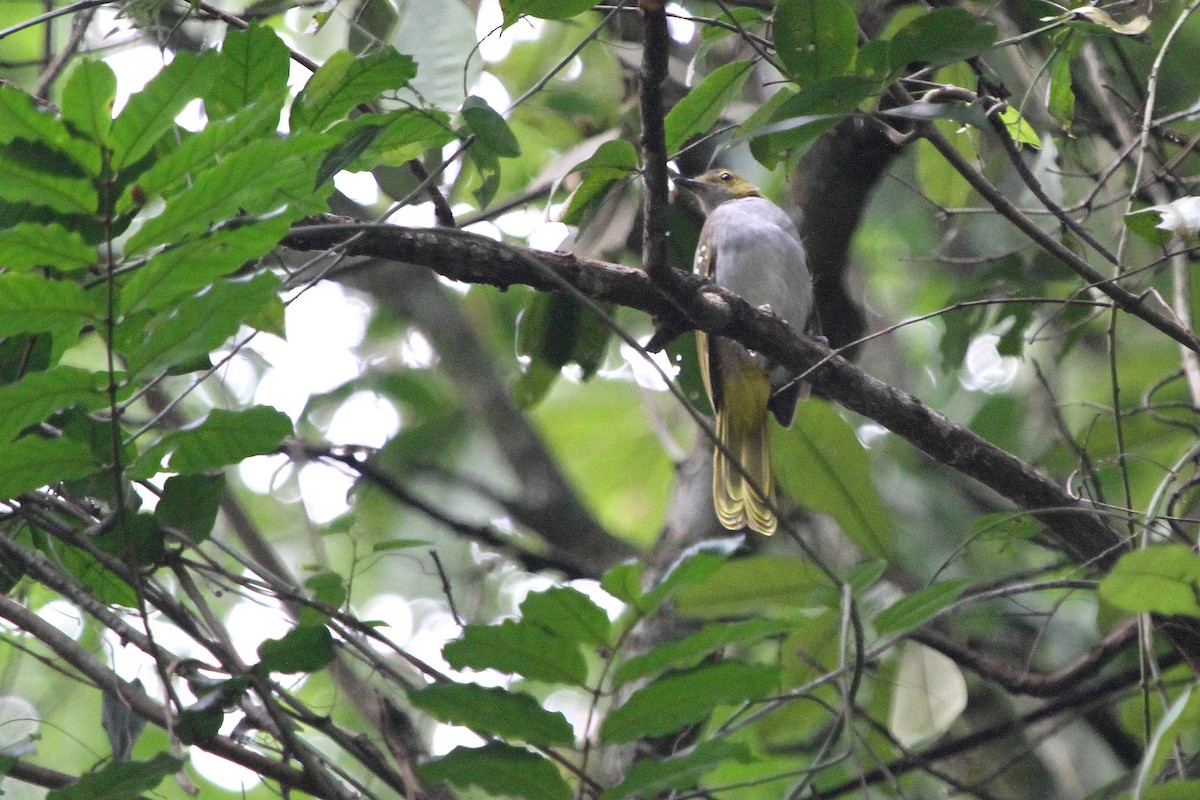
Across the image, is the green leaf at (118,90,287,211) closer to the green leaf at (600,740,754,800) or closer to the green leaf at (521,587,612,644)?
the green leaf at (521,587,612,644)

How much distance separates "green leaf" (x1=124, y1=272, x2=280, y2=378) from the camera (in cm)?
152

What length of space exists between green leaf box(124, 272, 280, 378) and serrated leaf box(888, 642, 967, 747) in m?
2.33

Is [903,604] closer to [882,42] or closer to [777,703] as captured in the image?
[777,703]

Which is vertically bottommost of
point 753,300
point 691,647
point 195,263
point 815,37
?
point 753,300

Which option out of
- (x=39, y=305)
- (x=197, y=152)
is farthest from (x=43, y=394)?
(x=197, y=152)

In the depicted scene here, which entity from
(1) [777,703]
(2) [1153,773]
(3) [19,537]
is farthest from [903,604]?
(3) [19,537]

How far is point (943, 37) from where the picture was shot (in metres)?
2.12

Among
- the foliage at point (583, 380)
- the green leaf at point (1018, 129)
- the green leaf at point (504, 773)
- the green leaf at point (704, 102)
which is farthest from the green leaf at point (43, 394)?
the green leaf at point (1018, 129)

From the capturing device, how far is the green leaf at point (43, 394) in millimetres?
1557

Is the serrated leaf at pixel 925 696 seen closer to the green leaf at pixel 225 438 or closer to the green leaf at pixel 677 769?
the green leaf at pixel 677 769

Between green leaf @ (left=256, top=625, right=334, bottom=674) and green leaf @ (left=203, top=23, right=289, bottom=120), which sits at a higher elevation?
green leaf @ (left=203, top=23, right=289, bottom=120)

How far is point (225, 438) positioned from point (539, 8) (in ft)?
3.45

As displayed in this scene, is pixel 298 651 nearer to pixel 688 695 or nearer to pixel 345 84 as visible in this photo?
pixel 688 695

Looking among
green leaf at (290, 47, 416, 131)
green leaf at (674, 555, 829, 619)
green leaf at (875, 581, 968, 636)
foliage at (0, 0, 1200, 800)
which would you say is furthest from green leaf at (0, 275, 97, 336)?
green leaf at (674, 555, 829, 619)
